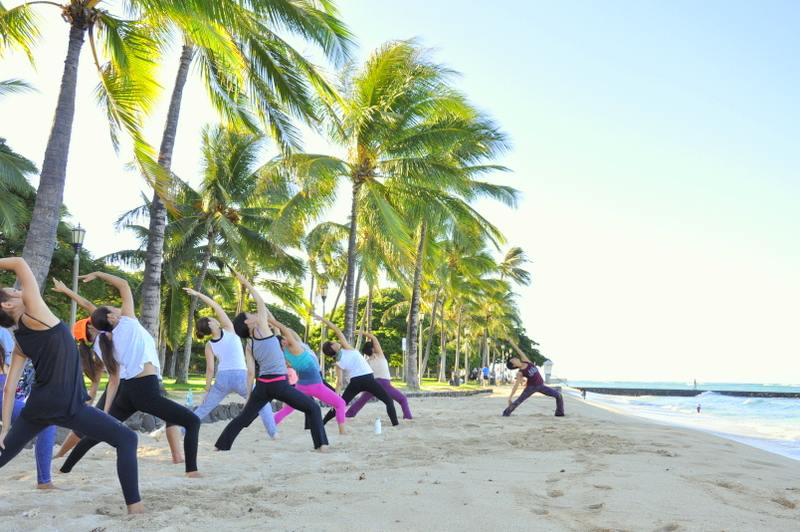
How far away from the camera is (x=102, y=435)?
4.21 metres

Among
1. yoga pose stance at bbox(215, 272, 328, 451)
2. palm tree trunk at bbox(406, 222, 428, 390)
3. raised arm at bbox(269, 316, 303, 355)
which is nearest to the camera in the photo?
yoga pose stance at bbox(215, 272, 328, 451)

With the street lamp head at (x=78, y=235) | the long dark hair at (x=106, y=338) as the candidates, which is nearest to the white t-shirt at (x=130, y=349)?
the long dark hair at (x=106, y=338)

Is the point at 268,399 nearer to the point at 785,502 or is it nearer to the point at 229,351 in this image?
the point at 229,351

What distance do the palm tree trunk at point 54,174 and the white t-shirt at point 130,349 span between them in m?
4.12

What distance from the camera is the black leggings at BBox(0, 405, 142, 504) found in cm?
420

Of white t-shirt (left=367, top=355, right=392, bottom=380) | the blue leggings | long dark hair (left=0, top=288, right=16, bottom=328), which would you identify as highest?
long dark hair (left=0, top=288, right=16, bottom=328)

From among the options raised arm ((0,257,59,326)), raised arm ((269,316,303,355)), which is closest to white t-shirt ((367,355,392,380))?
raised arm ((269,316,303,355))

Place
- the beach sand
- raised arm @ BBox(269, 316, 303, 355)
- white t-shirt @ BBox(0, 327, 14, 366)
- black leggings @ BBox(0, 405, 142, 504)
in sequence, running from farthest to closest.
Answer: raised arm @ BBox(269, 316, 303, 355) < white t-shirt @ BBox(0, 327, 14, 366) < the beach sand < black leggings @ BBox(0, 405, 142, 504)

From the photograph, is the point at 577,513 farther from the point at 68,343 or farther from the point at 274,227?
A: the point at 274,227

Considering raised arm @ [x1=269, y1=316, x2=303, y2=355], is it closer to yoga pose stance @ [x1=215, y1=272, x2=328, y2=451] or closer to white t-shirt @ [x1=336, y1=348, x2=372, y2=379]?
white t-shirt @ [x1=336, y1=348, x2=372, y2=379]

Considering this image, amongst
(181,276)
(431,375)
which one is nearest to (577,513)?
(181,276)

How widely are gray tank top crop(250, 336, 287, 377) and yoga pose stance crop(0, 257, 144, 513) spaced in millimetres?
2602

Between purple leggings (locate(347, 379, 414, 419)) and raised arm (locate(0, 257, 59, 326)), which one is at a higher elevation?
raised arm (locate(0, 257, 59, 326))

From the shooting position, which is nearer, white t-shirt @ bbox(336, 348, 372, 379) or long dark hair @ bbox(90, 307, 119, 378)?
long dark hair @ bbox(90, 307, 119, 378)
